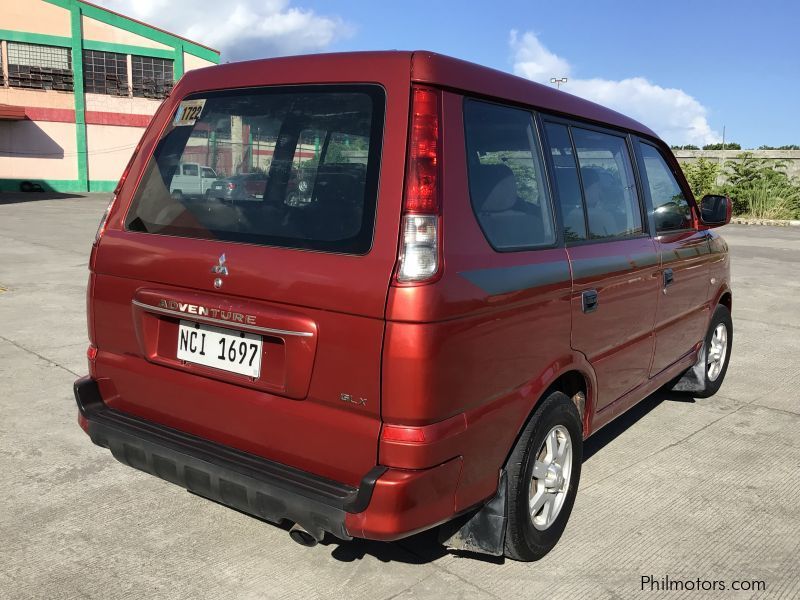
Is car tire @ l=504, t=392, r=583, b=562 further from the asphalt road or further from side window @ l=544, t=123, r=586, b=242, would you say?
side window @ l=544, t=123, r=586, b=242

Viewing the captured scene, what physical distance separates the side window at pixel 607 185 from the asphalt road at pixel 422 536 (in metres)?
1.34

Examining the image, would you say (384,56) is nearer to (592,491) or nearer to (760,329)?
(592,491)

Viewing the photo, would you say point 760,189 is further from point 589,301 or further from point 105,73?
point 105,73

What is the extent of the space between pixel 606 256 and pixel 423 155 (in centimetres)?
133

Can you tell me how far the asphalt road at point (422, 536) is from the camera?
2.80 metres

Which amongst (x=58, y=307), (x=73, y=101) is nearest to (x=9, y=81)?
(x=73, y=101)

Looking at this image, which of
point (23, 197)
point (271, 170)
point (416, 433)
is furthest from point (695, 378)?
point (23, 197)

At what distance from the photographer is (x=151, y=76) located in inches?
1505

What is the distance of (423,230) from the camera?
7.50ft

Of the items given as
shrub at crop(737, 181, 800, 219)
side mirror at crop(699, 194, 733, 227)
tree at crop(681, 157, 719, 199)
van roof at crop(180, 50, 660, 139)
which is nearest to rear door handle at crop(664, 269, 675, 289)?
side mirror at crop(699, 194, 733, 227)

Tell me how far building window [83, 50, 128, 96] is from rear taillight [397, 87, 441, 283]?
127 ft

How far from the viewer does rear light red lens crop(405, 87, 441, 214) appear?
7.57 ft

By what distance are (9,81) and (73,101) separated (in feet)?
9.45

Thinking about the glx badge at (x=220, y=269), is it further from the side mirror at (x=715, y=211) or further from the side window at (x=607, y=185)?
the side mirror at (x=715, y=211)
